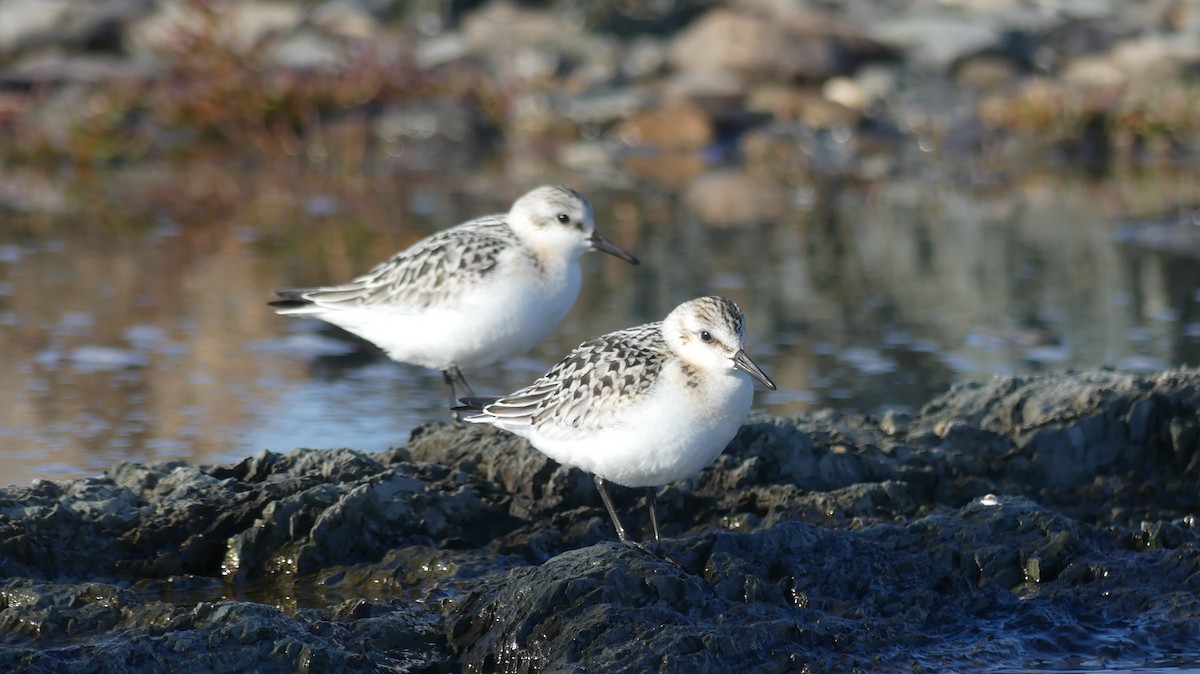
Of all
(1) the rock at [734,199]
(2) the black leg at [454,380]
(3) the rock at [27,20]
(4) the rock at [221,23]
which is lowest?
(1) the rock at [734,199]

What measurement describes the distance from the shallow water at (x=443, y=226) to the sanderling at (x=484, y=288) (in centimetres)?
83

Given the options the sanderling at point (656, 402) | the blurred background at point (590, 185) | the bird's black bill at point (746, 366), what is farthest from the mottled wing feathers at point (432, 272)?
the bird's black bill at point (746, 366)

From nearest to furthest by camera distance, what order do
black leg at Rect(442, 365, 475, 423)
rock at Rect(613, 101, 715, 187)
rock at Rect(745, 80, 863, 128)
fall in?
black leg at Rect(442, 365, 475, 423)
rock at Rect(613, 101, 715, 187)
rock at Rect(745, 80, 863, 128)

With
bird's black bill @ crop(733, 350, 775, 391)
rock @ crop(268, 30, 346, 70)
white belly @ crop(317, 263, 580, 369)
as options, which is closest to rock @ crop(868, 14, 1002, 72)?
rock @ crop(268, 30, 346, 70)

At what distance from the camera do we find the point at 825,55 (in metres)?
23.2

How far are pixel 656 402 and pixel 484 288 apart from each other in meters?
1.90

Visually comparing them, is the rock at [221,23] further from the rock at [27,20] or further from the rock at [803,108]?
the rock at [803,108]

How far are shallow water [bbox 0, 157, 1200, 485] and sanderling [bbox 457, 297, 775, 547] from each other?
2524 mm

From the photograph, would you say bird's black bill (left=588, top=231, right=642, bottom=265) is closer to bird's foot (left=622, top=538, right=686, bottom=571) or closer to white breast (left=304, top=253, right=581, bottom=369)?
white breast (left=304, top=253, right=581, bottom=369)

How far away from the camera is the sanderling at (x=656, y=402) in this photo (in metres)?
5.87

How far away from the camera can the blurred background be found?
1015 centimetres

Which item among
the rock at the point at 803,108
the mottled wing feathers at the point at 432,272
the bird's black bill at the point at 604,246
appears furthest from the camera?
the rock at the point at 803,108

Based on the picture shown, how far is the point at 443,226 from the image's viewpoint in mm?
15320

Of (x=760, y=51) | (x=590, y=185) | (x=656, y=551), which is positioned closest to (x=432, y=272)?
(x=656, y=551)
